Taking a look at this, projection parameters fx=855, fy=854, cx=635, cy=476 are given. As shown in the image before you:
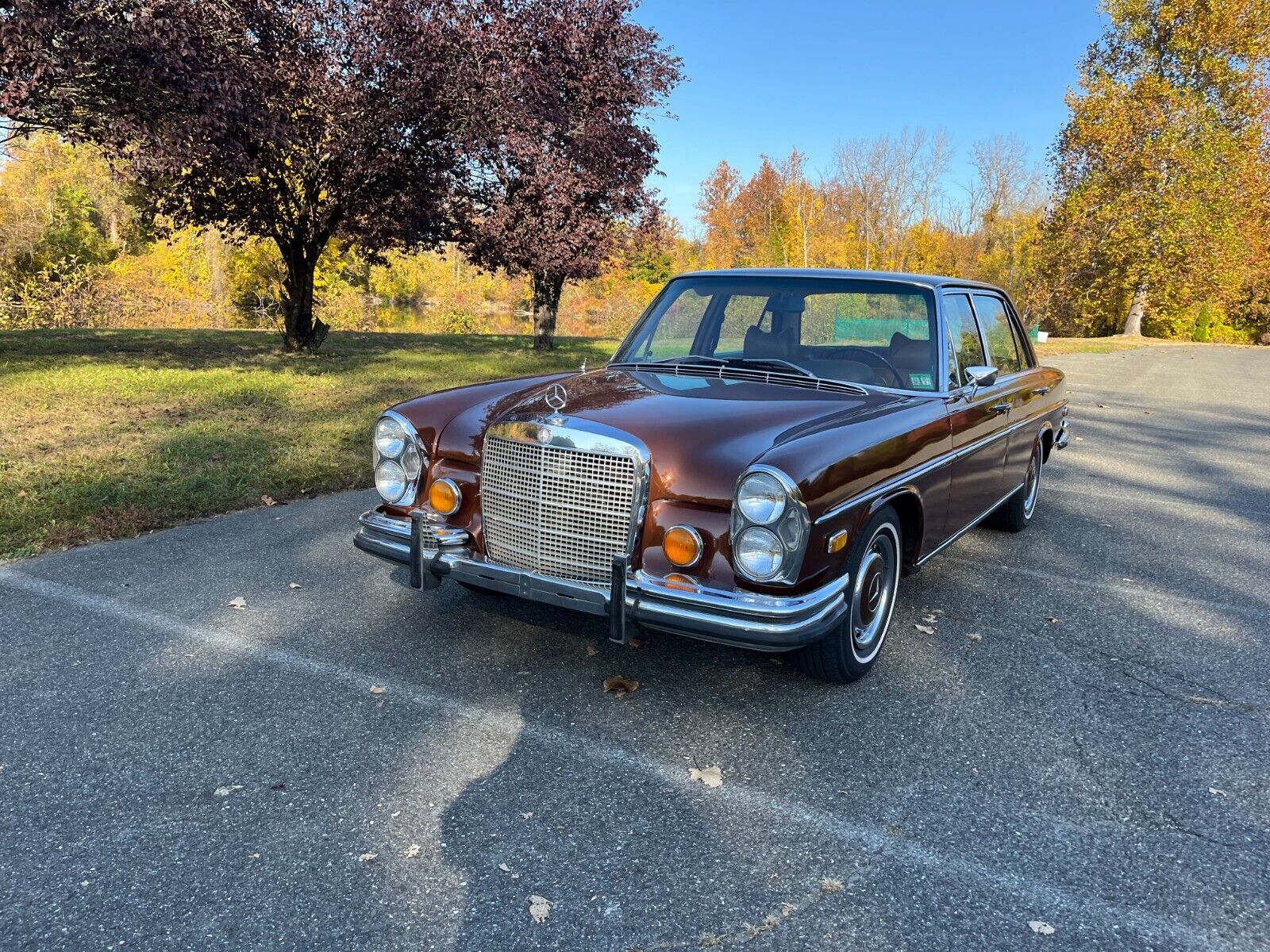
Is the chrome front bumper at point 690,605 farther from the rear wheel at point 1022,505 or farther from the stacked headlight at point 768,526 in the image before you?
the rear wheel at point 1022,505

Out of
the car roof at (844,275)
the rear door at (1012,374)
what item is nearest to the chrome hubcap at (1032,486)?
the rear door at (1012,374)

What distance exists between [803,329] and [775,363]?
0.35m

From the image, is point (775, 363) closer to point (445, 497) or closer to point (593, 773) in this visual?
point (445, 497)

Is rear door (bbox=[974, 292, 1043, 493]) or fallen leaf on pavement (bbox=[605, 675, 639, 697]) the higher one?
rear door (bbox=[974, 292, 1043, 493])

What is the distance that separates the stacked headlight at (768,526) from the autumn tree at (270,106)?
8659 mm

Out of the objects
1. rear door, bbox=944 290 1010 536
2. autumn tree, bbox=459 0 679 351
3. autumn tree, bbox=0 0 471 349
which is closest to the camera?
rear door, bbox=944 290 1010 536

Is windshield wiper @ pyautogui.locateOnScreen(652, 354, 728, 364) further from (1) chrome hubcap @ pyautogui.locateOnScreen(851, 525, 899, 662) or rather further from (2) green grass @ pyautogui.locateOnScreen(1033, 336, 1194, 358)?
(2) green grass @ pyautogui.locateOnScreen(1033, 336, 1194, 358)

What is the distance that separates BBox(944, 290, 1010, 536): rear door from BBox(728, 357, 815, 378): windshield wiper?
69 centimetres

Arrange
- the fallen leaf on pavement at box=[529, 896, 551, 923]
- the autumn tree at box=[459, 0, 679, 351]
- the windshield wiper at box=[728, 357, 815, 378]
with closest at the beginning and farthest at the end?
the fallen leaf on pavement at box=[529, 896, 551, 923] < the windshield wiper at box=[728, 357, 815, 378] < the autumn tree at box=[459, 0, 679, 351]

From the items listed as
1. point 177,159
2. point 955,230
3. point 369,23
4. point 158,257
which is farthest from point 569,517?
point 955,230

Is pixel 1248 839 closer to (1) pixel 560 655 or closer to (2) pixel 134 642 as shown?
(1) pixel 560 655

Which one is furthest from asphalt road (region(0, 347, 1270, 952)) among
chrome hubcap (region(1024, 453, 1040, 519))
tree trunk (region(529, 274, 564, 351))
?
tree trunk (region(529, 274, 564, 351))

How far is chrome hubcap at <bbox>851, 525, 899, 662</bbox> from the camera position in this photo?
3336mm

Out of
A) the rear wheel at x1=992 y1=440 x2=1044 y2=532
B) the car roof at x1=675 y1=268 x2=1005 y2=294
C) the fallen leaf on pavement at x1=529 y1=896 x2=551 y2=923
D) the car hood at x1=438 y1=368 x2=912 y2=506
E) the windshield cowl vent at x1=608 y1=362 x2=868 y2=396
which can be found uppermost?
the car roof at x1=675 y1=268 x2=1005 y2=294
